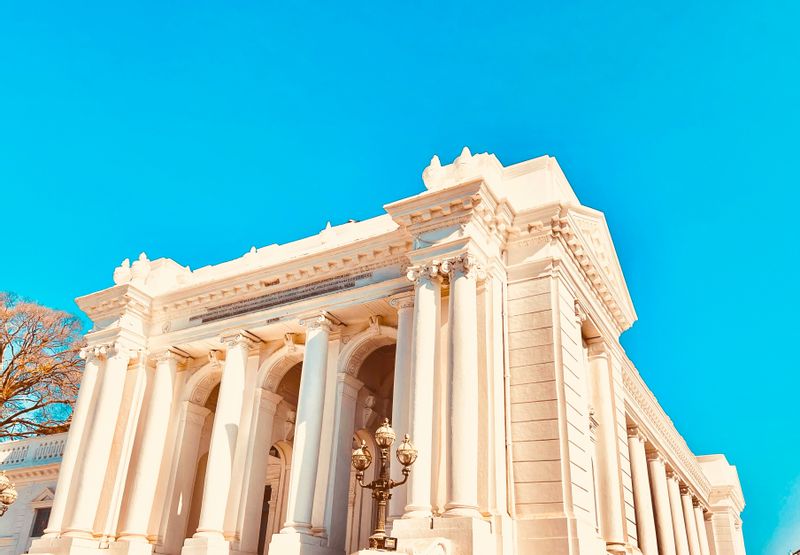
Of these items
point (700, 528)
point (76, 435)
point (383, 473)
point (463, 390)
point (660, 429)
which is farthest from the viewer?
point (700, 528)

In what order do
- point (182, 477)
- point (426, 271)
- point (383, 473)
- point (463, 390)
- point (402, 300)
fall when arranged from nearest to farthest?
point (383, 473), point (463, 390), point (426, 271), point (402, 300), point (182, 477)

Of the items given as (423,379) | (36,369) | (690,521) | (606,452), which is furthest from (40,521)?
(690,521)

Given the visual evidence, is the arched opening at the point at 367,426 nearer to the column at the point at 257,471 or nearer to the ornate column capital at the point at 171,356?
the column at the point at 257,471

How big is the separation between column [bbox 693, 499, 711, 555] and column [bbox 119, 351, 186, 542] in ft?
99.7

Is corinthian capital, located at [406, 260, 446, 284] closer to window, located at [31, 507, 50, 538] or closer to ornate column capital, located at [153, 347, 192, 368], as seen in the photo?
ornate column capital, located at [153, 347, 192, 368]

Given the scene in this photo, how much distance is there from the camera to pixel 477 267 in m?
16.0

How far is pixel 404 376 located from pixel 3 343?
79.8 feet

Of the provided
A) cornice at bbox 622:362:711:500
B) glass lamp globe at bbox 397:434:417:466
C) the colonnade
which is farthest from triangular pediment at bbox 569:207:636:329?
glass lamp globe at bbox 397:434:417:466

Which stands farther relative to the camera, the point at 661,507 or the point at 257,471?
the point at 661,507

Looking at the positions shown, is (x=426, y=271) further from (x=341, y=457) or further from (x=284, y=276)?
(x=341, y=457)

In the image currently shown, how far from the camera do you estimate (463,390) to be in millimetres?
14656

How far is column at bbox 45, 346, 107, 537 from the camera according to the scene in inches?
786

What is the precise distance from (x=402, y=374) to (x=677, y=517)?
2148 cm

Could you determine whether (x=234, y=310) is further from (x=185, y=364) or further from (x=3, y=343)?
(x=3, y=343)
